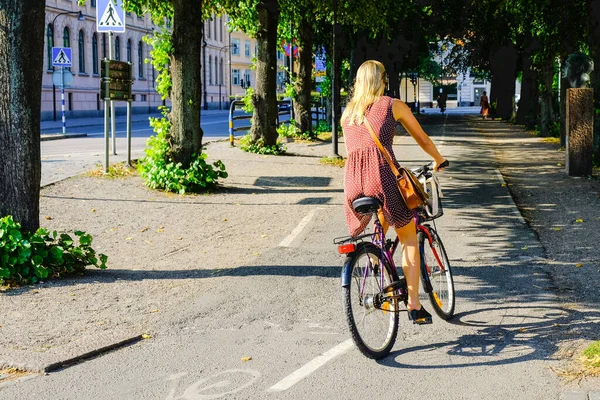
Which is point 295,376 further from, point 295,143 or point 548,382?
point 295,143

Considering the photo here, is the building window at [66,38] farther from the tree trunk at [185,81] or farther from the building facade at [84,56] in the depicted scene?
the tree trunk at [185,81]

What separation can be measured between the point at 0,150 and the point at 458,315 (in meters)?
4.19

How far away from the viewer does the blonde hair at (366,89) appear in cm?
584

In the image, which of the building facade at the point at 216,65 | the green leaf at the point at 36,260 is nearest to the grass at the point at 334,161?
the green leaf at the point at 36,260

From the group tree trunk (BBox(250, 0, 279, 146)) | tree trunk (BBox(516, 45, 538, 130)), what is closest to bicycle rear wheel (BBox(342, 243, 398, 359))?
tree trunk (BBox(250, 0, 279, 146))

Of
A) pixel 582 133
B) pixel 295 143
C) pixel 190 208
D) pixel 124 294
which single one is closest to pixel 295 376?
pixel 124 294

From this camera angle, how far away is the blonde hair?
19.2 ft

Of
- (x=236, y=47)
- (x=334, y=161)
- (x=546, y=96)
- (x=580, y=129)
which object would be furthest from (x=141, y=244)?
(x=236, y=47)

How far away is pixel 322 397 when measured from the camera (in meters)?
5.04

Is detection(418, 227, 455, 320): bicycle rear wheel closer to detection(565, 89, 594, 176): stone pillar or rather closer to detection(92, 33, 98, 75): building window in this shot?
detection(565, 89, 594, 176): stone pillar

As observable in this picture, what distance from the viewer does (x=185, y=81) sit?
1497 centimetres

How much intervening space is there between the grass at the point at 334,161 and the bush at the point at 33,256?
11579 millimetres

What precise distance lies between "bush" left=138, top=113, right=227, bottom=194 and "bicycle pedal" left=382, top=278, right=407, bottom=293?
8.80 meters

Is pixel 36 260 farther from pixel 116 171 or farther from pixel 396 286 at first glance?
pixel 116 171
